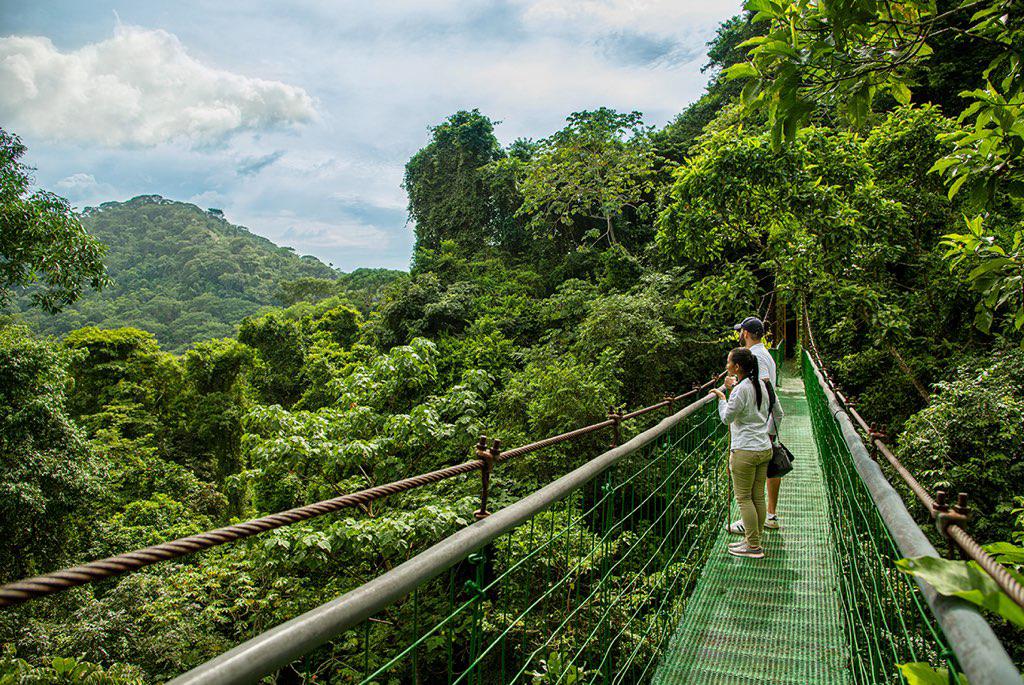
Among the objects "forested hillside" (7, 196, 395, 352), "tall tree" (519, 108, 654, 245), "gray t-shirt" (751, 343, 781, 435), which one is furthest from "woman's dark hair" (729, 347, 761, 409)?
"forested hillside" (7, 196, 395, 352)

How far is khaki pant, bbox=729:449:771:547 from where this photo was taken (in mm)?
3018

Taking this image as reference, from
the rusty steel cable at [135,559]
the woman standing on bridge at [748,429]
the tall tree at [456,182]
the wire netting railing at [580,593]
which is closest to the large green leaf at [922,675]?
the wire netting railing at [580,593]

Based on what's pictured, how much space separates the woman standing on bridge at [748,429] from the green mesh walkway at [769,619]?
0.33m

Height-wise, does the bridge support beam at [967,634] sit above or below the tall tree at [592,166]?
below

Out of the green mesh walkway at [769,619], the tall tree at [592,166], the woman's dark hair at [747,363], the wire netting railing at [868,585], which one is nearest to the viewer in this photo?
→ the wire netting railing at [868,585]

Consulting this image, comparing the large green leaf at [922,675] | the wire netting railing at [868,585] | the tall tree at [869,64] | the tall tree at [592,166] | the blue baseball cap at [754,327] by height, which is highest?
the tall tree at [592,166]

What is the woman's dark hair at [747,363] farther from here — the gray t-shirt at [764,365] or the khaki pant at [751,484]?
the khaki pant at [751,484]

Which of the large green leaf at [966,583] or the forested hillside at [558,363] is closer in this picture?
the large green leaf at [966,583]

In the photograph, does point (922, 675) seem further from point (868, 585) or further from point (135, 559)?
point (868, 585)

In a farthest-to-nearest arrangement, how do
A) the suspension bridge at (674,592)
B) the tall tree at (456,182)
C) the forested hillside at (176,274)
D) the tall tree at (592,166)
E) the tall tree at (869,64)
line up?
the forested hillside at (176,274) < the tall tree at (456,182) < the tall tree at (592,166) < the tall tree at (869,64) < the suspension bridge at (674,592)

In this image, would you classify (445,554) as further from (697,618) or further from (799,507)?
(799,507)

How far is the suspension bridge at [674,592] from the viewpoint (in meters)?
0.75

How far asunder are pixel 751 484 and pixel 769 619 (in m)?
0.70

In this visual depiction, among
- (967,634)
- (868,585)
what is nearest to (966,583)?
(967,634)
